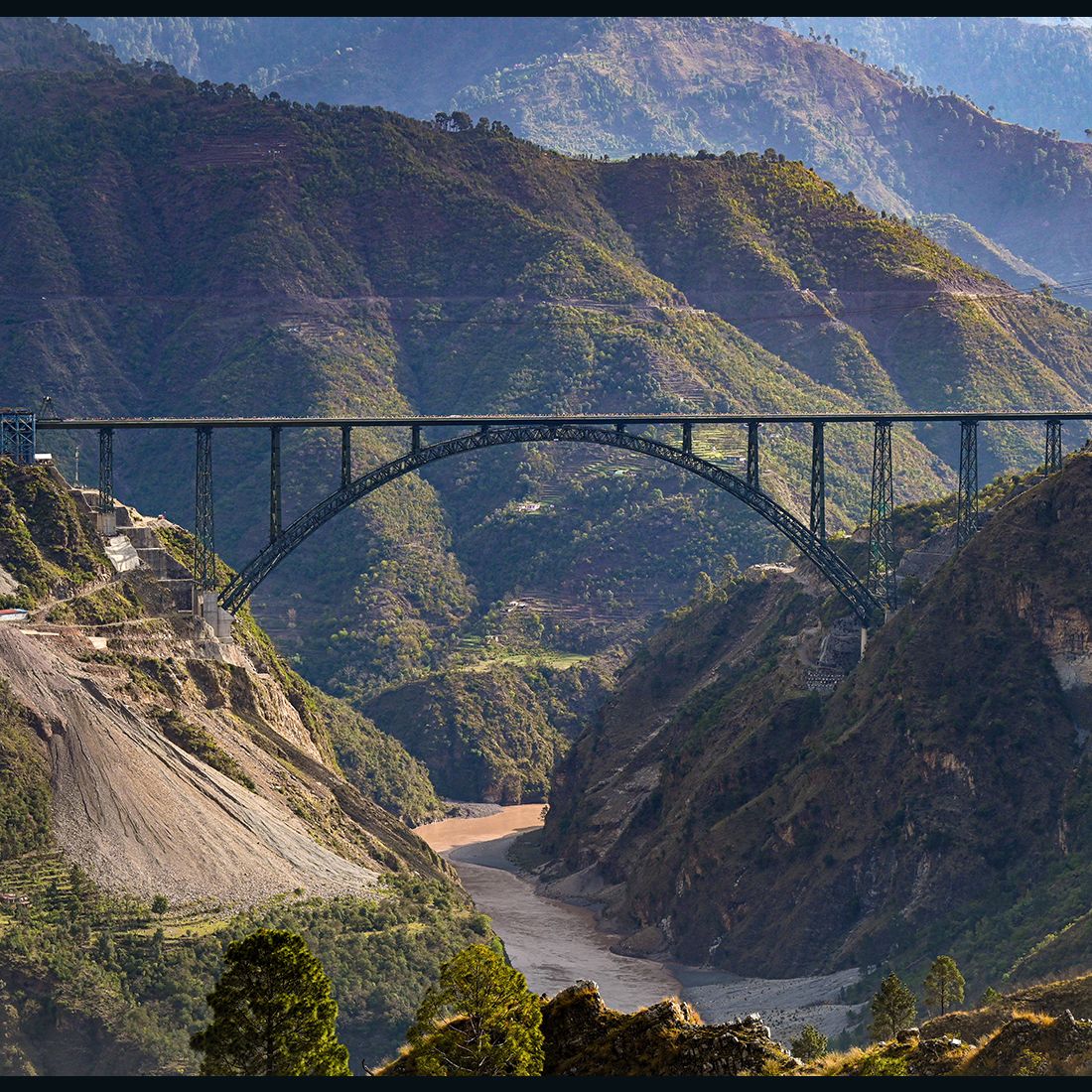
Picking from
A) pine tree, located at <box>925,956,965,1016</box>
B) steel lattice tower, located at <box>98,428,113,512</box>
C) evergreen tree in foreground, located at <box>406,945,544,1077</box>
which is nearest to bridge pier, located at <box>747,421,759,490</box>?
steel lattice tower, located at <box>98,428,113,512</box>

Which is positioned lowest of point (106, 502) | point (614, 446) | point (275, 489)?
point (106, 502)

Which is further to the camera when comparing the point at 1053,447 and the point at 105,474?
the point at 1053,447

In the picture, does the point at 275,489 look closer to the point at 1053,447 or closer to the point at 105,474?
the point at 105,474

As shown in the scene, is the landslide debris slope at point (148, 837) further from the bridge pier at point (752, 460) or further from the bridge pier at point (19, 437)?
the bridge pier at point (752, 460)

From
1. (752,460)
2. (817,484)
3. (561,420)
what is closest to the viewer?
(561,420)

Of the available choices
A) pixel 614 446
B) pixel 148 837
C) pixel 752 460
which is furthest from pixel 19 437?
pixel 752 460

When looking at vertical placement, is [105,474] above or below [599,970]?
above

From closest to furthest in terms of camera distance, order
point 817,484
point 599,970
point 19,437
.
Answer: point 599,970 → point 19,437 → point 817,484

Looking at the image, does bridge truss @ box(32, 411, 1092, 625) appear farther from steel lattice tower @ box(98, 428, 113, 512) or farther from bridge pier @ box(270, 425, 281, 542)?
steel lattice tower @ box(98, 428, 113, 512)
